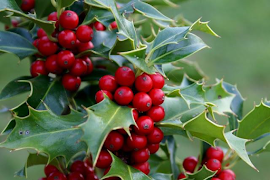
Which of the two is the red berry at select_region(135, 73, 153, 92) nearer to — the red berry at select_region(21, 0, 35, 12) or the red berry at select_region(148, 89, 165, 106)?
the red berry at select_region(148, 89, 165, 106)

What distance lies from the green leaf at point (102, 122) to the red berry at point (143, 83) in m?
0.09

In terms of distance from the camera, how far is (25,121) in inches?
53.0

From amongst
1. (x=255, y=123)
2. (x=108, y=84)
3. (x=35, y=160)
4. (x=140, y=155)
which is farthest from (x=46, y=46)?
(x=255, y=123)

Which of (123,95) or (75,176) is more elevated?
(123,95)

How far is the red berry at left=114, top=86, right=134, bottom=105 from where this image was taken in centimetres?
134

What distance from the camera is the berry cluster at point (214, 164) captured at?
5.38ft

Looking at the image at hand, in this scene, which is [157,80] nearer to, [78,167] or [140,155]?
[140,155]

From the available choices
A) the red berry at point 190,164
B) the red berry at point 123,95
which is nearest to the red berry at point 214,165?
the red berry at point 190,164

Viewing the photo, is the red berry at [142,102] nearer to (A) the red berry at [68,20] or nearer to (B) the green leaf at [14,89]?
(A) the red berry at [68,20]

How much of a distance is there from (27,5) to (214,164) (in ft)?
3.33

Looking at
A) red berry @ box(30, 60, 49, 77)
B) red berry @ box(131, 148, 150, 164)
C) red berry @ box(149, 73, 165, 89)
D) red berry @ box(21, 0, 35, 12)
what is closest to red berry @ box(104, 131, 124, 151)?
red berry @ box(131, 148, 150, 164)

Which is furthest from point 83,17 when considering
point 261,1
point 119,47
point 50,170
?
point 261,1

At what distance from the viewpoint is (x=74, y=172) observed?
1645mm

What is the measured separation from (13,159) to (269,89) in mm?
3204
